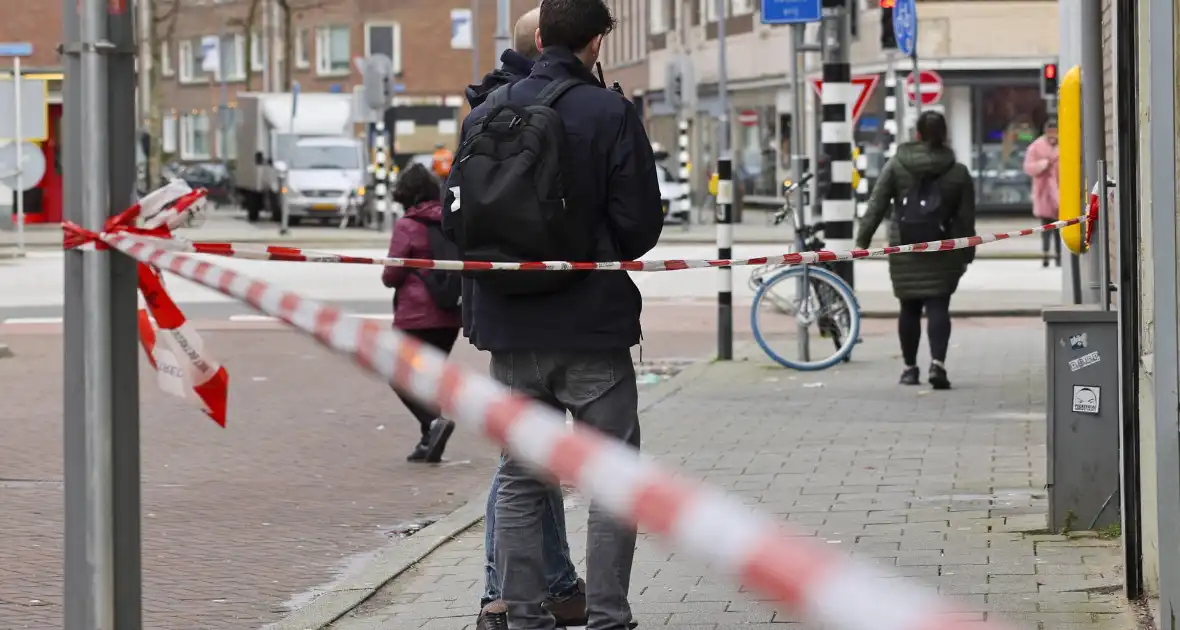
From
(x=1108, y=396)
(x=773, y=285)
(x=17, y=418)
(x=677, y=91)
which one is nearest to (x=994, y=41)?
(x=677, y=91)

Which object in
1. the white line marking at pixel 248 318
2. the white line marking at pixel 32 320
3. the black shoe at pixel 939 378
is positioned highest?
the white line marking at pixel 32 320

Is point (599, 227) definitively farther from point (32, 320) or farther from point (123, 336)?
point (32, 320)

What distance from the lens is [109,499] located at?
374 cm

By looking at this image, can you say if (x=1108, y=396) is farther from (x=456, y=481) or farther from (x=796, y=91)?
(x=796, y=91)

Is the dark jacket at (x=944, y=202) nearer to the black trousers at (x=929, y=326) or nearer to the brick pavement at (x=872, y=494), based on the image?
the black trousers at (x=929, y=326)

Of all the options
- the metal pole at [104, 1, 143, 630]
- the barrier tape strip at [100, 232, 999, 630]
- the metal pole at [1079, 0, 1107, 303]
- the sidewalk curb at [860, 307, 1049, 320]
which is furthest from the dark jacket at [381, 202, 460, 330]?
the sidewalk curb at [860, 307, 1049, 320]

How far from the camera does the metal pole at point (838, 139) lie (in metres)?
15.8

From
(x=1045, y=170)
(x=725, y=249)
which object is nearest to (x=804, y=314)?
(x=725, y=249)

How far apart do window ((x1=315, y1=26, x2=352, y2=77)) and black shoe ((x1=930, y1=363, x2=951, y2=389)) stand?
2339 inches

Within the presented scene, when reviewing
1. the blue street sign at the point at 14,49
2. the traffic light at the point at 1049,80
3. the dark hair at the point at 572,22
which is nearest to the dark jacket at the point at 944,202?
the dark hair at the point at 572,22

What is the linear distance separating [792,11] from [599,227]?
10358 millimetres

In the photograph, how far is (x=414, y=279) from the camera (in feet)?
32.0

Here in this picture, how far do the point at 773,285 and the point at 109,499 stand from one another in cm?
1083

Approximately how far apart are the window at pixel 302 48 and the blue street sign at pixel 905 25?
49629 mm
